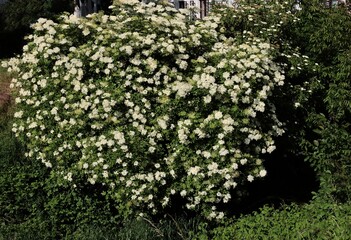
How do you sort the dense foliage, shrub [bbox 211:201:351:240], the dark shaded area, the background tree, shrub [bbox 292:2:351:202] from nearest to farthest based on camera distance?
1. shrub [bbox 211:201:351:240]
2. the dense foliage
3. shrub [bbox 292:2:351:202]
4. the dark shaded area
5. the background tree

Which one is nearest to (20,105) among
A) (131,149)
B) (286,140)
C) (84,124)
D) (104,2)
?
(84,124)

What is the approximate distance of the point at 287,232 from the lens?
501 cm

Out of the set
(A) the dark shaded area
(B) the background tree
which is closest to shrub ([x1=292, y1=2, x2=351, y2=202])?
(A) the dark shaded area

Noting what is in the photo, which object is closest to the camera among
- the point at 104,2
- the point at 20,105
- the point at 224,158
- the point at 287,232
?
the point at 287,232

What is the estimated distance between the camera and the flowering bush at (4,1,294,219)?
5.94 metres

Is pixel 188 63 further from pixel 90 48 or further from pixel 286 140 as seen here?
pixel 286 140

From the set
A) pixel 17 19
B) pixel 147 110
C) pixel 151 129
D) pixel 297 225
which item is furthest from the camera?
pixel 17 19

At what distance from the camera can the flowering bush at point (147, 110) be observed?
234 inches

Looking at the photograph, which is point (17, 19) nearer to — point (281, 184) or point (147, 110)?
point (281, 184)

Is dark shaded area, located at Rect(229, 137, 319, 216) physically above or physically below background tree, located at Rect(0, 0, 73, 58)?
above

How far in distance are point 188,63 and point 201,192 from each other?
58.7 inches

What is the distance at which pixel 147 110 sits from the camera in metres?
6.19

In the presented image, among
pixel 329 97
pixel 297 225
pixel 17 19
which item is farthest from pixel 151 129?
pixel 17 19

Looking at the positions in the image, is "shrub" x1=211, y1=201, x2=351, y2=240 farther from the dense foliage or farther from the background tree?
the background tree
